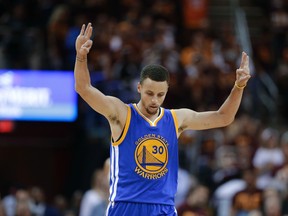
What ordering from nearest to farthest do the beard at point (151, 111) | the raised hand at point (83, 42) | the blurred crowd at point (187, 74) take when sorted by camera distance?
the raised hand at point (83, 42) < the beard at point (151, 111) < the blurred crowd at point (187, 74)

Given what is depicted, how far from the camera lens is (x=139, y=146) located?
7.41 m

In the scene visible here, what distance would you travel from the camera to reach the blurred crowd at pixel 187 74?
1512cm

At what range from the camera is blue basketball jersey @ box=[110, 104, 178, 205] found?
24.1 ft

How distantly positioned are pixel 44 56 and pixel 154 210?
11813 millimetres

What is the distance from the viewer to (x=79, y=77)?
7.27 m

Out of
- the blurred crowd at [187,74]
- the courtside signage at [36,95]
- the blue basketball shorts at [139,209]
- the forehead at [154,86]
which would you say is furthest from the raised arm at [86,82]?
the courtside signage at [36,95]

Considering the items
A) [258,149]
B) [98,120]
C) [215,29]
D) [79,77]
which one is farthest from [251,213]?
[215,29]

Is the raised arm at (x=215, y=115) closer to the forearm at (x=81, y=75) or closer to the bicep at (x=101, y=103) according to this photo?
the bicep at (x=101, y=103)

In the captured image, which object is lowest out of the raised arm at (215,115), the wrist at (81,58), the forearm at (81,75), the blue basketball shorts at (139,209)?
the blue basketball shorts at (139,209)

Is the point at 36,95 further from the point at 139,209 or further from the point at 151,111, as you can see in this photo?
the point at 139,209

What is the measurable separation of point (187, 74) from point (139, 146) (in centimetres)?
1116

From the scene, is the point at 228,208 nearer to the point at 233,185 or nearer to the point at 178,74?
the point at 233,185

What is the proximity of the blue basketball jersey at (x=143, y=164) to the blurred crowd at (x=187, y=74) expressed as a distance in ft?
19.2

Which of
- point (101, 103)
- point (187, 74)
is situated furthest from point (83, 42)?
point (187, 74)
